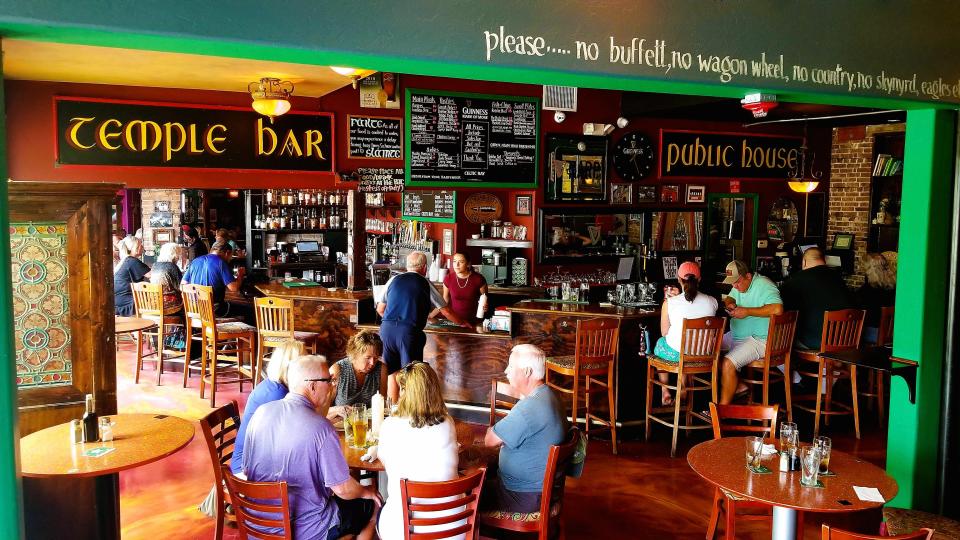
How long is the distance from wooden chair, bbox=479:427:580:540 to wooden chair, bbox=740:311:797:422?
10.3 feet

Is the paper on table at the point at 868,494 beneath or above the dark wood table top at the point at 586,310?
beneath

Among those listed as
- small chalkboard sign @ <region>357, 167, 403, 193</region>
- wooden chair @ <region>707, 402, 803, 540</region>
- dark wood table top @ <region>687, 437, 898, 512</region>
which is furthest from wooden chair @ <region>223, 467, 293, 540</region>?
small chalkboard sign @ <region>357, 167, 403, 193</region>

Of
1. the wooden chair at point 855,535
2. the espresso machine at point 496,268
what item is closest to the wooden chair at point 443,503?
the wooden chair at point 855,535

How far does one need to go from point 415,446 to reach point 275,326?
14.4 feet

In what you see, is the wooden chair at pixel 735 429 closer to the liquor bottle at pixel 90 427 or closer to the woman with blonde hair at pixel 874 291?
the liquor bottle at pixel 90 427

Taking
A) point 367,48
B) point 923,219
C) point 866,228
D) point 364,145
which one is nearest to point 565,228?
point 364,145

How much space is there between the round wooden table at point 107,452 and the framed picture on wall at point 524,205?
20.7 feet

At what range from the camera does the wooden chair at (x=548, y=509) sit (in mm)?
3498

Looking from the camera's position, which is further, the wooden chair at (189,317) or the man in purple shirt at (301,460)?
the wooden chair at (189,317)

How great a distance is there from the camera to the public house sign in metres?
6.96

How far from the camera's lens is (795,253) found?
11.5 meters

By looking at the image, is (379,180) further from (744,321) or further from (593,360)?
(744,321)

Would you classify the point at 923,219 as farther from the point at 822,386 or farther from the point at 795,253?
the point at 795,253

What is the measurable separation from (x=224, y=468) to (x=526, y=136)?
6446 millimetres
